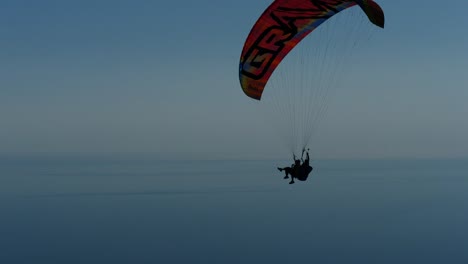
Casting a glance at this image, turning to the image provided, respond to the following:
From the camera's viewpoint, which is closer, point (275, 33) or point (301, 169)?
point (301, 169)

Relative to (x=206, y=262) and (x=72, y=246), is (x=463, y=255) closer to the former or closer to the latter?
(x=206, y=262)

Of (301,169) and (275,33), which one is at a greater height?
(275,33)

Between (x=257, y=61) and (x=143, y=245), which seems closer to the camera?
(x=257, y=61)

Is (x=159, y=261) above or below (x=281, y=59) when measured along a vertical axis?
above

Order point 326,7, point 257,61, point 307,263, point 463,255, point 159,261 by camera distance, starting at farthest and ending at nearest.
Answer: point 463,255 < point 307,263 < point 159,261 < point 257,61 < point 326,7

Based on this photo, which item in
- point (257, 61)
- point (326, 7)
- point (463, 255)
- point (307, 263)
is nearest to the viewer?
point (326, 7)

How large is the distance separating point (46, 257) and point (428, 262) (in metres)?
117

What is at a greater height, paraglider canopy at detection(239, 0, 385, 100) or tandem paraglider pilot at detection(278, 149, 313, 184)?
paraglider canopy at detection(239, 0, 385, 100)

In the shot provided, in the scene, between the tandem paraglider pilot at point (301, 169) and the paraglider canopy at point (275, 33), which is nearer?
the paraglider canopy at point (275, 33)

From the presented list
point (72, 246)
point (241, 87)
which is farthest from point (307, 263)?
point (241, 87)

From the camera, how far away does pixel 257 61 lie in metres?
27.7

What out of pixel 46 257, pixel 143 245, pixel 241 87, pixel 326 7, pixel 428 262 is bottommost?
pixel 241 87

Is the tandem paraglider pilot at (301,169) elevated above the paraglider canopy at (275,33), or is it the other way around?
the paraglider canopy at (275,33)

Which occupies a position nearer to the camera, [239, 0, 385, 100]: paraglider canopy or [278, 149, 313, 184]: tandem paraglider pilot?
[239, 0, 385, 100]: paraglider canopy
